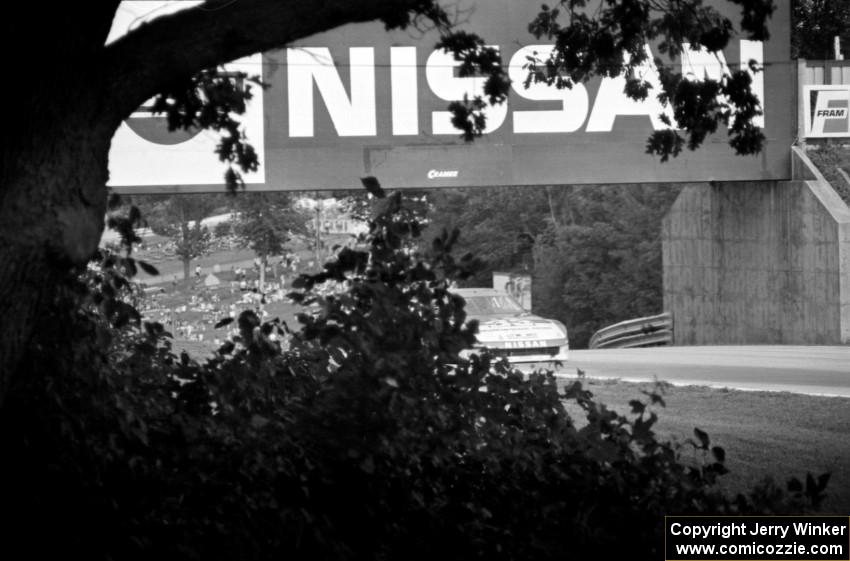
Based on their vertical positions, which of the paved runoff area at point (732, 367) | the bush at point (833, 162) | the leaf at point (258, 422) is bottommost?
the paved runoff area at point (732, 367)

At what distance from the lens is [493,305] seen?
18.4 m

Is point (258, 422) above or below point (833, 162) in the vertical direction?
below

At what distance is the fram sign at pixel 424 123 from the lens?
22.5 metres

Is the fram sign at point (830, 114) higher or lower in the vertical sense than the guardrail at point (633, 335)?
higher

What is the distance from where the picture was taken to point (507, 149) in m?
23.0

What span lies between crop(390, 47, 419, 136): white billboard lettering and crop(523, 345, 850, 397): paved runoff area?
18.1 ft

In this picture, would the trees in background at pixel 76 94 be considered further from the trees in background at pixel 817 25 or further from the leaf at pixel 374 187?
→ the trees in background at pixel 817 25

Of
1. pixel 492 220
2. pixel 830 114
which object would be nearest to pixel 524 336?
pixel 830 114

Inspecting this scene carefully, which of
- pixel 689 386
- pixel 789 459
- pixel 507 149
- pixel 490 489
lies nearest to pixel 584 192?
pixel 507 149

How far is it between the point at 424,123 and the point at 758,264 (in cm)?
867

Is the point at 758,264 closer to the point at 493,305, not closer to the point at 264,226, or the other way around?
the point at 493,305

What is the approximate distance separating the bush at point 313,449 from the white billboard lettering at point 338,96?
1774 centimetres

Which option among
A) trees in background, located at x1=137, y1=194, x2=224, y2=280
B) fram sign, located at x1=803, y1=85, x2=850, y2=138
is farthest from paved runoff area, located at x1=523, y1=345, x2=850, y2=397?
trees in background, located at x1=137, y1=194, x2=224, y2=280

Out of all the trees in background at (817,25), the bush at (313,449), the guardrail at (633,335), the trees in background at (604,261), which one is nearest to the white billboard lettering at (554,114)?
the guardrail at (633,335)
